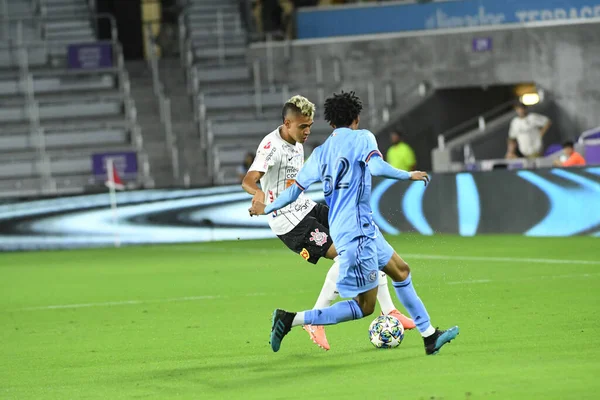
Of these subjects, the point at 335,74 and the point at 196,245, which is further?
the point at 335,74

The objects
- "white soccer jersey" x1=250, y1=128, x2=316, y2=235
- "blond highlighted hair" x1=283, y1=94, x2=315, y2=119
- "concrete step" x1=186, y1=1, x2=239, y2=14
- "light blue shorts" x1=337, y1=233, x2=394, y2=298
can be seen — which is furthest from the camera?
"concrete step" x1=186, y1=1, x2=239, y2=14

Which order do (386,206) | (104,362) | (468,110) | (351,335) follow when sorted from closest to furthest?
(104,362) < (351,335) < (386,206) < (468,110)

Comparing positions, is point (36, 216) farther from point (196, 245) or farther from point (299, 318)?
point (299, 318)

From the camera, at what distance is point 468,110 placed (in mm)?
33781

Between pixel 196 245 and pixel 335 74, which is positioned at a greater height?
pixel 335 74

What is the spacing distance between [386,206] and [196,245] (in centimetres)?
382

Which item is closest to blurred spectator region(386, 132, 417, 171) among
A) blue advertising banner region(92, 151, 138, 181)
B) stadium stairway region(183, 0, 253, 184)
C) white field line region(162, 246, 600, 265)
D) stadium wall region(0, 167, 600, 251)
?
stadium wall region(0, 167, 600, 251)

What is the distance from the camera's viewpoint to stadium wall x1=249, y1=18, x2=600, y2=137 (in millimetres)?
31031

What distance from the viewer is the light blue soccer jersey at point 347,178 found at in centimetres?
823

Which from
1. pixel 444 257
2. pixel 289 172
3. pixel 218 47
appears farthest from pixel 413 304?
pixel 218 47

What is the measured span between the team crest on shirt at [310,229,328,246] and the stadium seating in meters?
21.2

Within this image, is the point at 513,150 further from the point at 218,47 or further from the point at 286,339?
the point at 286,339

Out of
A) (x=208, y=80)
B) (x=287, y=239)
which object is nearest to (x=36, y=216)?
(x=208, y=80)

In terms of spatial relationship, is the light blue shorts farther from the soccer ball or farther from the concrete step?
the concrete step
